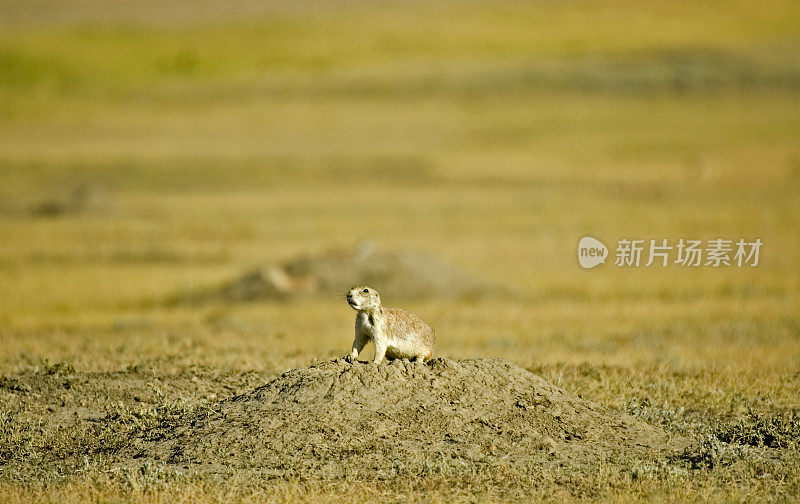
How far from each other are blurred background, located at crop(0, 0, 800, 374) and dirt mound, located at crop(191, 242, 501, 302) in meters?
0.05

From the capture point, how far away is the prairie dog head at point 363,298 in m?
10.2

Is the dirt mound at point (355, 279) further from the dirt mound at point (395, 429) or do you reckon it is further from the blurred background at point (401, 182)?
the dirt mound at point (395, 429)

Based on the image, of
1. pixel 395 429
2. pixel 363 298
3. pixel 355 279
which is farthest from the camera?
pixel 355 279

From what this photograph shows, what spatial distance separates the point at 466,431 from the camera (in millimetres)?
10594

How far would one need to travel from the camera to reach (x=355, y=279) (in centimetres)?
2353

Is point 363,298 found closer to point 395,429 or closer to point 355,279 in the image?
point 395,429

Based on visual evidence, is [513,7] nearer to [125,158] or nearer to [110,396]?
[125,158]

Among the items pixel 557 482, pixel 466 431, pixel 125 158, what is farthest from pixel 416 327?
pixel 125 158

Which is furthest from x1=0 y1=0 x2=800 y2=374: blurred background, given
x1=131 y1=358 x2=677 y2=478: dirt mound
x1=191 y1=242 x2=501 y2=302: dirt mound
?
x1=131 y1=358 x2=677 y2=478: dirt mound

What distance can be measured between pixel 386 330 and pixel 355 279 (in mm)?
12870

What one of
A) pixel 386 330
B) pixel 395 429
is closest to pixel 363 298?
pixel 386 330

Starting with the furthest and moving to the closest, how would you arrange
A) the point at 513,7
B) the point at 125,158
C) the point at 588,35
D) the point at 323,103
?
the point at 513,7 → the point at 588,35 → the point at 323,103 → the point at 125,158

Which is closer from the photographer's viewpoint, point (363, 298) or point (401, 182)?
point (363, 298)

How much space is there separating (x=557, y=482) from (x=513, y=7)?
137860 millimetres
